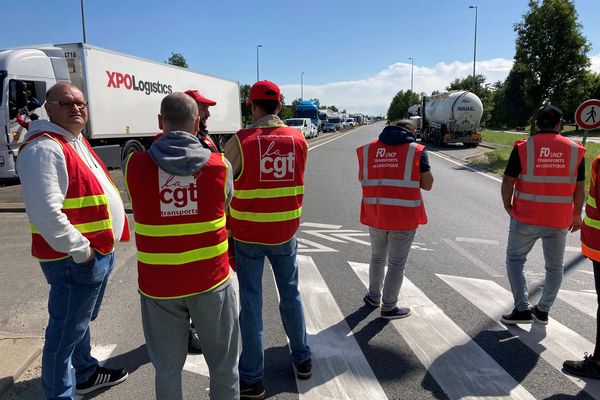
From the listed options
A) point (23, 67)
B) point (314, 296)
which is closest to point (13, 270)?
point (314, 296)

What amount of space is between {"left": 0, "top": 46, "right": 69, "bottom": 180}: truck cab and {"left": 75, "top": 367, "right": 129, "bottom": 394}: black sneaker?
9965 millimetres

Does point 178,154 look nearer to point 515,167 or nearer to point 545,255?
point 515,167

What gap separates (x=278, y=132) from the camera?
3.07 meters

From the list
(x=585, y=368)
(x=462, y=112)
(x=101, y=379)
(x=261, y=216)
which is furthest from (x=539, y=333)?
(x=462, y=112)

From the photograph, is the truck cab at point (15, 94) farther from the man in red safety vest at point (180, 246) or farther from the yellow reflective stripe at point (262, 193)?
the man in red safety vest at point (180, 246)

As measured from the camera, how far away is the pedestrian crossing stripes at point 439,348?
3158mm

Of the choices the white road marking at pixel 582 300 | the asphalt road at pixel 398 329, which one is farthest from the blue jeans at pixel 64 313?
the white road marking at pixel 582 300

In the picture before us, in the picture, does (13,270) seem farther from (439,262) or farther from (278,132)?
(439,262)

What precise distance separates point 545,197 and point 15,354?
4.48 m

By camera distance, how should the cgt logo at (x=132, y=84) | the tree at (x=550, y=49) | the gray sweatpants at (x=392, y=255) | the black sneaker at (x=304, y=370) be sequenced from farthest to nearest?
the tree at (x=550, y=49) < the cgt logo at (x=132, y=84) < the gray sweatpants at (x=392, y=255) < the black sneaker at (x=304, y=370)

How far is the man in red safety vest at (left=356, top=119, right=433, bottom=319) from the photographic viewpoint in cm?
414

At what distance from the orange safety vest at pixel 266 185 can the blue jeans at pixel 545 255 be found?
226 centimetres

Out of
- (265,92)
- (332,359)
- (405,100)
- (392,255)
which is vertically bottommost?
(332,359)

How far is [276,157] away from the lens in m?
3.03
